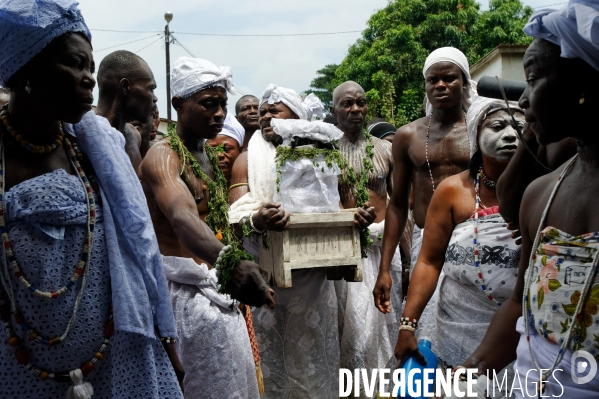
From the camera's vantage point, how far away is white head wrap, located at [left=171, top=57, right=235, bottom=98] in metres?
4.60

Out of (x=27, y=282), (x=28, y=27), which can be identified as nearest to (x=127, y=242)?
(x=27, y=282)

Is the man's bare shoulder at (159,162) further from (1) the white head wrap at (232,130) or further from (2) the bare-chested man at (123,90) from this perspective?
(1) the white head wrap at (232,130)

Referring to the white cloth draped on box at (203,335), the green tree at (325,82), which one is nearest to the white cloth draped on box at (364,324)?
the white cloth draped on box at (203,335)

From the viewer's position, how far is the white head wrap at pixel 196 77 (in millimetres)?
4602

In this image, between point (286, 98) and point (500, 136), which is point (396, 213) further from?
point (500, 136)

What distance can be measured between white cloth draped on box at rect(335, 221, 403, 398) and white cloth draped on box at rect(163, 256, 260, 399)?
200 cm

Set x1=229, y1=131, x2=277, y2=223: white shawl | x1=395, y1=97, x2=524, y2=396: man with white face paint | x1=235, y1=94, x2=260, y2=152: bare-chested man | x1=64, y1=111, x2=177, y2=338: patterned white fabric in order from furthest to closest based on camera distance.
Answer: x1=235, y1=94, x2=260, y2=152: bare-chested man → x1=229, y1=131, x2=277, y2=223: white shawl → x1=395, y1=97, x2=524, y2=396: man with white face paint → x1=64, y1=111, x2=177, y2=338: patterned white fabric

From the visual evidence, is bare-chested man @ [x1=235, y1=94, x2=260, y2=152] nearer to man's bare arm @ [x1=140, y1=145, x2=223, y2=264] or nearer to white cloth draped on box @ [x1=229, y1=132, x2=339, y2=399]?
white cloth draped on box @ [x1=229, y1=132, x2=339, y2=399]

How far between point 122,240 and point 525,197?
1.58 meters

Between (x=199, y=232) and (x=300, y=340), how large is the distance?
2349 millimetres

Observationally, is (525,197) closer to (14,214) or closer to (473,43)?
(14,214)

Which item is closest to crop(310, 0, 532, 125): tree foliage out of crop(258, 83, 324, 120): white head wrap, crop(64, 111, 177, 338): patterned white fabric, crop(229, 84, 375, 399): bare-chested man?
crop(258, 83, 324, 120): white head wrap

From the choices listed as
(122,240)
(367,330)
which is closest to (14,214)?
(122,240)

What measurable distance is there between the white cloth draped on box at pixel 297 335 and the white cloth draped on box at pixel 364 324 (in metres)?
0.31
